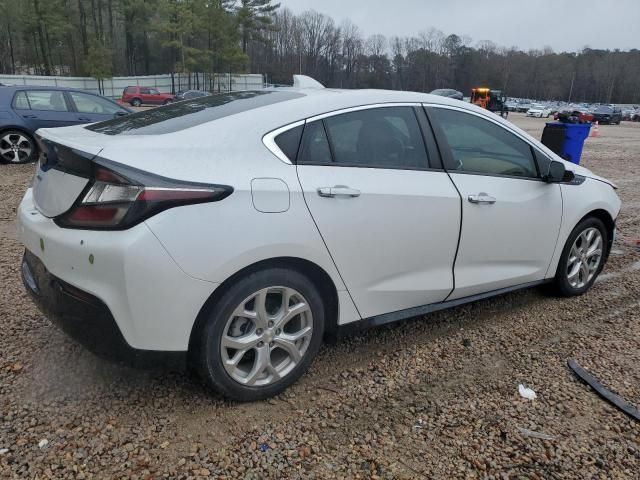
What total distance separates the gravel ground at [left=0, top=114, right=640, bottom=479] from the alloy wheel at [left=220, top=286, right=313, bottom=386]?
0.18 meters

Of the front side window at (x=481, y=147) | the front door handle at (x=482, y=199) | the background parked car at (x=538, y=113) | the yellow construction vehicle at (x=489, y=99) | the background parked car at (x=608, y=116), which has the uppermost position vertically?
the front side window at (x=481, y=147)

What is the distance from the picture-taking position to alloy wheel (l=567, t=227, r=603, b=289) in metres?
4.01

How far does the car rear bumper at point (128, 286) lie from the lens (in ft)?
6.86

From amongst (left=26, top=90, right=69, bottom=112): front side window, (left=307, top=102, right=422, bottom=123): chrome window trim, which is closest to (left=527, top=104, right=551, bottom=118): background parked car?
(left=26, top=90, right=69, bottom=112): front side window

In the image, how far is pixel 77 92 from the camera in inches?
410

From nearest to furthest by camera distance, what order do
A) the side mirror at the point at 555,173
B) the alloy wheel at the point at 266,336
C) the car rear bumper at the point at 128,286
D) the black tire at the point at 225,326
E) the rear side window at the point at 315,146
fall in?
the car rear bumper at the point at 128,286, the black tire at the point at 225,326, the alloy wheel at the point at 266,336, the rear side window at the point at 315,146, the side mirror at the point at 555,173

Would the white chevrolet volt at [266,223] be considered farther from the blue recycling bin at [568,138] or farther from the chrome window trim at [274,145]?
the blue recycling bin at [568,138]

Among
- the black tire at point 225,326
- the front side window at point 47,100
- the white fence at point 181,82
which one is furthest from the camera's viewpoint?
the white fence at point 181,82

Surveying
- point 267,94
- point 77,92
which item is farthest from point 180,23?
point 267,94

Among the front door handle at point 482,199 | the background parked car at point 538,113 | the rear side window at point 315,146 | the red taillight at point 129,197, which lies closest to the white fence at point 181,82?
the background parked car at point 538,113

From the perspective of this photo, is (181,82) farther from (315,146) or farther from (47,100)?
(315,146)

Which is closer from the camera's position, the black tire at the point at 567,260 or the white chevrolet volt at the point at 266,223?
the white chevrolet volt at the point at 266,223

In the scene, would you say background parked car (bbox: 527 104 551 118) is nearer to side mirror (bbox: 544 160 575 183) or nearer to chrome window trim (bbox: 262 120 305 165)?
side mirror (bbox: 544 160 575 183)

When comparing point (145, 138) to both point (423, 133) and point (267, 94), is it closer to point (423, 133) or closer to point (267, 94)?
point (267, 94)
